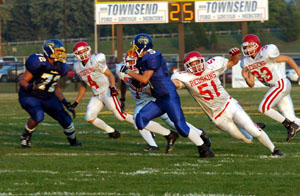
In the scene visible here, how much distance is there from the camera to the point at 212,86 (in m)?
8.91

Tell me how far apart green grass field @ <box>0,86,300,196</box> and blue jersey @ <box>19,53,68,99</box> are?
0.79 metres

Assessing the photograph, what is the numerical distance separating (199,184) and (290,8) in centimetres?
7303

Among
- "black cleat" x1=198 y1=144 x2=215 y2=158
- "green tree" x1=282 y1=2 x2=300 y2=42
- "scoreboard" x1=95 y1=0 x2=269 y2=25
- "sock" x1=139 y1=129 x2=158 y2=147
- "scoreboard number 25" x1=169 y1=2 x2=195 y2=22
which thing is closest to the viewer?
"black cleat" x1=198 y1=144 x2=215 y2=158

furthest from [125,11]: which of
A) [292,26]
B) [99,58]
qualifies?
[292,26]

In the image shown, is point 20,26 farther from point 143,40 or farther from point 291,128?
point 143,40

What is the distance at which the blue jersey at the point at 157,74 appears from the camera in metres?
8.69

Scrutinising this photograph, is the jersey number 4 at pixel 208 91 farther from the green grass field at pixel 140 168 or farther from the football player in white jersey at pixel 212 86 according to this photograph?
the green grass field at pixel 140 168

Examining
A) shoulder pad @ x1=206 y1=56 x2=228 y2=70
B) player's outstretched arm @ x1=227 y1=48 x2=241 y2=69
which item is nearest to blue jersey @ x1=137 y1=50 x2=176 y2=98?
shoulder pad @ x1=206 y1=56 x2=228 y2=70

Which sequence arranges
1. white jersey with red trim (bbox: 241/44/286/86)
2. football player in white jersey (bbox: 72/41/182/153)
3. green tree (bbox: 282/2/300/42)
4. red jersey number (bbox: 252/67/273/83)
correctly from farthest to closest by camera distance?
green tree (bbox: 282/2/300/42), football player in white jersey (bbox: 72/41/182/153), red jersey number (bbox: 252/67/273/83), white jersey with red trim (bbox: 241/44/286/86)

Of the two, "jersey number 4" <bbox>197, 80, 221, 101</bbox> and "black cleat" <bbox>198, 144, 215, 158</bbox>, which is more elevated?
"jersey number 4" <bbox>197, 80, 221, 101</bbox>

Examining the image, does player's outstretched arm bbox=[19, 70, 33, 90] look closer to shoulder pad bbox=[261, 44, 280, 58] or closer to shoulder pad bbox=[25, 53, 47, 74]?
shoulder pad bbox=[25, 53, 47, 74]

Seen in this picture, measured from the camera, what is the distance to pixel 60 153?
30.9 ft

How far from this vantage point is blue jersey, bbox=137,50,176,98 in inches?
342

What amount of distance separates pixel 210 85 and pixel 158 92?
0.65 metres
